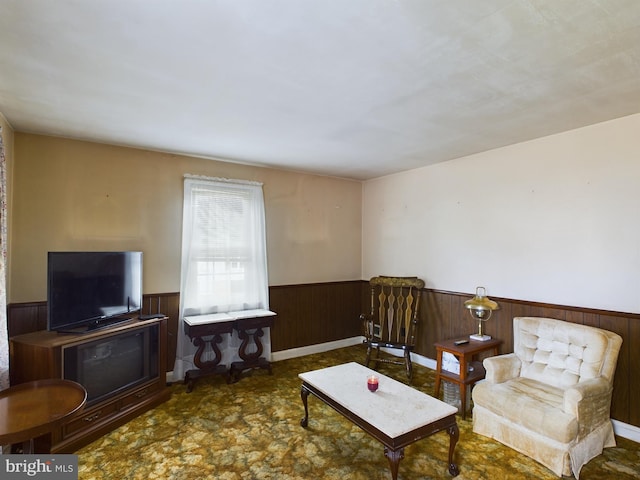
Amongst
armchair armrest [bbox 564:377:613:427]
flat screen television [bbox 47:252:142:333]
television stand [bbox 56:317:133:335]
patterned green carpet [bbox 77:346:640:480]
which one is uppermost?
flat screen television [bbox 47:252:142:333]

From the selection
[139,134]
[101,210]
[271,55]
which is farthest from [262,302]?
[271,55]

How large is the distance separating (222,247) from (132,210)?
106 cm

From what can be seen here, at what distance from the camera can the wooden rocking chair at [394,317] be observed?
4078 millimetres

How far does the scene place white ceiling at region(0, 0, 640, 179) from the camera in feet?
4.99

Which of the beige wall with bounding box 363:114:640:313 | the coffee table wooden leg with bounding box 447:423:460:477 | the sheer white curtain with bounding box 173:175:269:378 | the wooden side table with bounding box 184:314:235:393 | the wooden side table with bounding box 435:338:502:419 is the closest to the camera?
the coffee table wooden leg with bounding box 447:423:460:477

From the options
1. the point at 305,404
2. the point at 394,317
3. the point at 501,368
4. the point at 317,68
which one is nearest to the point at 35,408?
the point at 305,404

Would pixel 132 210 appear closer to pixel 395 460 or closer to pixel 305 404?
pixel 305 404

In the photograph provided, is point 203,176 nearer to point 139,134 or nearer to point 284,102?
point 139,134

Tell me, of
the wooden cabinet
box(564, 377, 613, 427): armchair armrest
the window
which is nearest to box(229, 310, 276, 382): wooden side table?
the window

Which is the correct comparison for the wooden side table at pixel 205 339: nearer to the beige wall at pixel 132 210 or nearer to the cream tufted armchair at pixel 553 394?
the beige wall at pixel 132 210

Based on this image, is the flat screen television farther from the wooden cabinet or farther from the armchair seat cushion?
the armchair seat cushion

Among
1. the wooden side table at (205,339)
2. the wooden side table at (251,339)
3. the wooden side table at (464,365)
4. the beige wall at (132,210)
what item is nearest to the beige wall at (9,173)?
the beige wall at (132,210)

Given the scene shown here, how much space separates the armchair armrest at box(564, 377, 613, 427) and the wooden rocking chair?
68.3 inches

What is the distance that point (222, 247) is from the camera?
4098 millimetres
